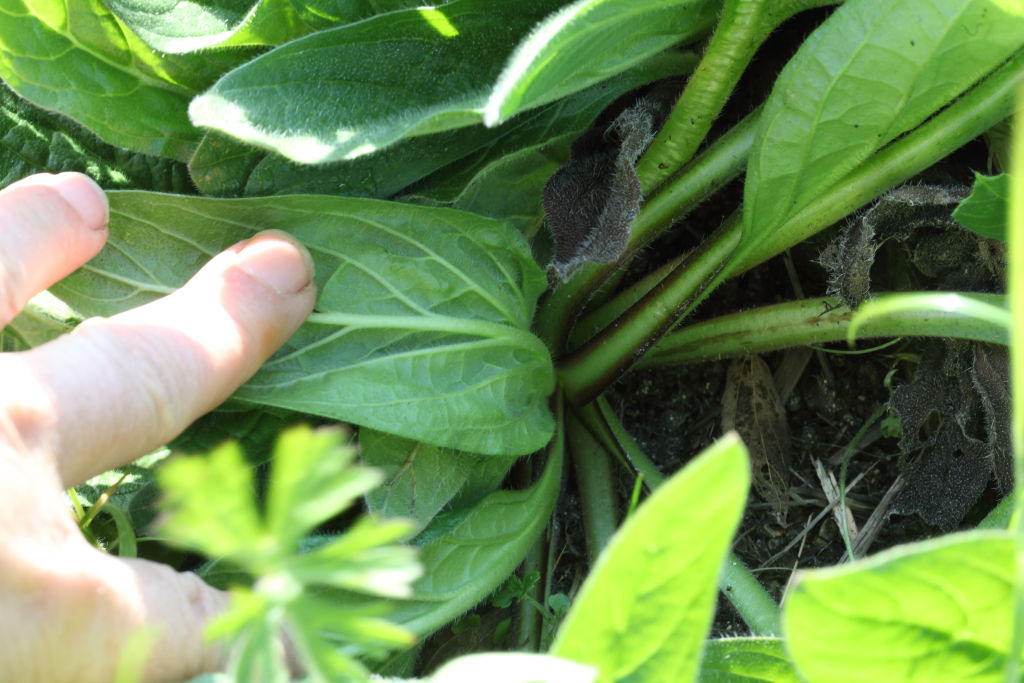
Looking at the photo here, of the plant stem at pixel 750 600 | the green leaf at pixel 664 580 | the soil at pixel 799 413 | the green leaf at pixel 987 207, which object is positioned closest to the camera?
the green leaf at pixel 664 580

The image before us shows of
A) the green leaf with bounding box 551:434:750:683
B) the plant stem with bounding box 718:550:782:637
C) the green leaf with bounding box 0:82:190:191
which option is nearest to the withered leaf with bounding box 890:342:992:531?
the plant stem with bounding box 718:550:782:637

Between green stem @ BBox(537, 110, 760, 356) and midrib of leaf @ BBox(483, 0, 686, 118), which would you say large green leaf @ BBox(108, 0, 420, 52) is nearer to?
midrib of leaf @ BBox(483, 0, 686, 118)

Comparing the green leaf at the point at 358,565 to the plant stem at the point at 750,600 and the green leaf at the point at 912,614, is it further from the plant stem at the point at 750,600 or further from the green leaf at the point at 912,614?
the plant stem at the point at 750,600

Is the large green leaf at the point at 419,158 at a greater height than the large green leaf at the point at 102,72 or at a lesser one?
lesser

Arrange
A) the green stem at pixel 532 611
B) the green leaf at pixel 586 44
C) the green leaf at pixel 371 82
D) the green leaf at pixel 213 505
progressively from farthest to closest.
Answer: the green stem at pixel 532 611 → the green leaf at pixel 371 82 → the green leaf at pixel 586 44 → the green leaf at pixel 213 505

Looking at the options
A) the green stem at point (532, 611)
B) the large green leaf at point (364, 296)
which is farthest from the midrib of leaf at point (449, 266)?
the green stem at point (532, 611)

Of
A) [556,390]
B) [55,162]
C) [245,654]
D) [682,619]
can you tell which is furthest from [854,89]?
[55,162]

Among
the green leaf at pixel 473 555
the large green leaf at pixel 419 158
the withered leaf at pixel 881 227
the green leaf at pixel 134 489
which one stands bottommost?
the green leaf at pixel 473 555
